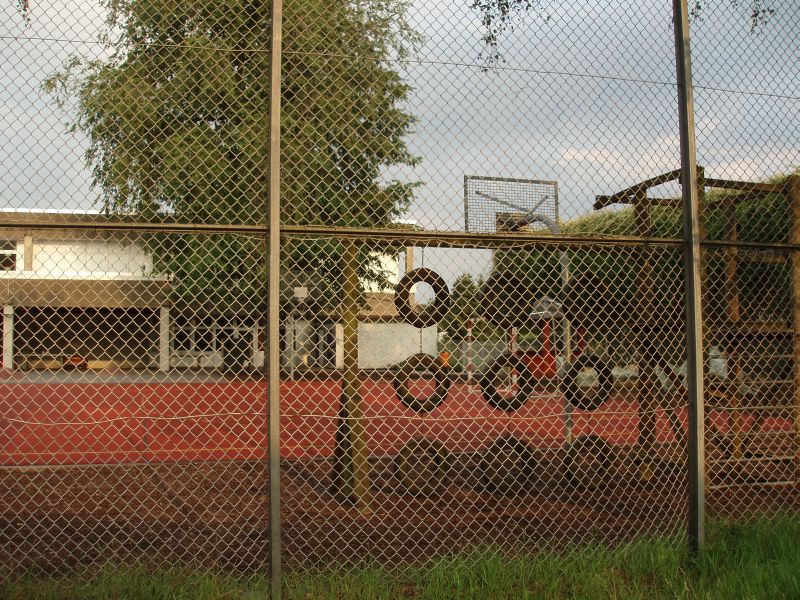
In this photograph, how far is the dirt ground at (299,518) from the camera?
459 cm

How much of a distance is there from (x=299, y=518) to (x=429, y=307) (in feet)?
6.69

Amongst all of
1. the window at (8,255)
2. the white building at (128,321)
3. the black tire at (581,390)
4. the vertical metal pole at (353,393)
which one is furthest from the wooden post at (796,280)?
the window at (8,255)

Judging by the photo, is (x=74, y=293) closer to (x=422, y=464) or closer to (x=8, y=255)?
(x=8, y=255)

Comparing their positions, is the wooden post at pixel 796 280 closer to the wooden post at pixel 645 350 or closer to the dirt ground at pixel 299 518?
the dirt ground at pixel 299 518

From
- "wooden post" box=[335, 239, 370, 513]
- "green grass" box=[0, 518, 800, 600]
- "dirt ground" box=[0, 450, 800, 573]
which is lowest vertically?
"dirt ground" box=[0, 450, 800, 573]

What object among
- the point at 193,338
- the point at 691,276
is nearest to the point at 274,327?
the point at 691,276

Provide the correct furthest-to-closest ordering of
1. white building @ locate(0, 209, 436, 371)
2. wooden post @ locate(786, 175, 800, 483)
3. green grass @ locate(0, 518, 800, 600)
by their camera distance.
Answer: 1. wooden post @ locate(786, 175, 800, 483)
2. white building @ locate(0, 209, 436, 371)
3. green grass @ locate(0, 518, 800, 600)

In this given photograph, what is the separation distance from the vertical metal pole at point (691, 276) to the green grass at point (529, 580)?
0.31 metres

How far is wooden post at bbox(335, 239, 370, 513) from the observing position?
5754 millimetres

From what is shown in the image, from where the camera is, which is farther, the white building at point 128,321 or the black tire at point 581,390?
the black tire at point 581,390

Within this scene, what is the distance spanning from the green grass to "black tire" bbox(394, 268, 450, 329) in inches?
68.3

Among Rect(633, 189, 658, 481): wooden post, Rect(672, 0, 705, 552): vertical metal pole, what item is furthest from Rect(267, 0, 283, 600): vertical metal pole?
Rect(633, 189, 658, 481): wooden post

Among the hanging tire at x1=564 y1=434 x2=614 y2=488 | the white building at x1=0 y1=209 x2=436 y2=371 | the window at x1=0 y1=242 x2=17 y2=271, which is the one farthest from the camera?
the hanging tire at x1=564 y1=434 x2=614 y2=488

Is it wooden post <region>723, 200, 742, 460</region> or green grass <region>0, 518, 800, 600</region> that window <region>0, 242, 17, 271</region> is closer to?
green grass <region>0, 518, 800, 600</region>
